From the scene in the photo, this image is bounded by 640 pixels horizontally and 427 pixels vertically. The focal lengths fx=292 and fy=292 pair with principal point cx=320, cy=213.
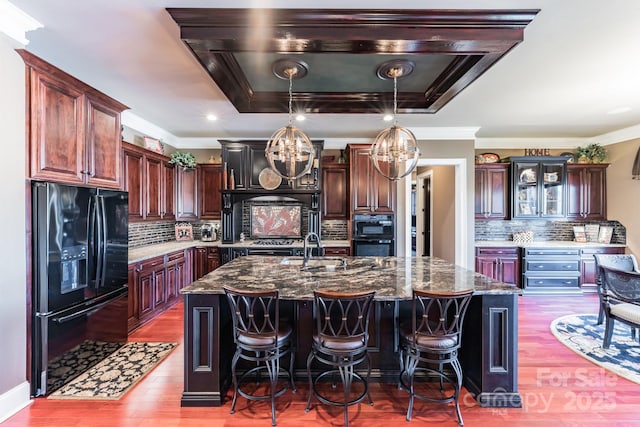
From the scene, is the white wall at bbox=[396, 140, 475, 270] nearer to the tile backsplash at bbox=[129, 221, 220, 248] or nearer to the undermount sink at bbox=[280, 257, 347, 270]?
the undermount sink at bbox=[280, 257, 347, 270]

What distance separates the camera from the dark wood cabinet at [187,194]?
5156 millimetres

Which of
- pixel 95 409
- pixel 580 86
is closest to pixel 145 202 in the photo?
pixel 95 409

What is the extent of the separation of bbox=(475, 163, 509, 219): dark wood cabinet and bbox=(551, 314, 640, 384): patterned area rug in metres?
2.01

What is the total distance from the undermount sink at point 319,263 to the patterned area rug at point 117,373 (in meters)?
1.60

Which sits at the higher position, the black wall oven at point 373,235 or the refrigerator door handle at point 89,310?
the black wall oven at point 373,235

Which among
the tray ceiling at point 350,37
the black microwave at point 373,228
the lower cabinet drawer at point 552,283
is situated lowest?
the lower cabinet drawer at point 552,283

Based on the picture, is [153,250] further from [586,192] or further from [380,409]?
[586,192]

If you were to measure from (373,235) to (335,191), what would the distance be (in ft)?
3.59

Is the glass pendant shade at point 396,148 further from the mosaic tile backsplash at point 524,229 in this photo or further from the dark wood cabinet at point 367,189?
the mosaic tile backsplash at point 524,229

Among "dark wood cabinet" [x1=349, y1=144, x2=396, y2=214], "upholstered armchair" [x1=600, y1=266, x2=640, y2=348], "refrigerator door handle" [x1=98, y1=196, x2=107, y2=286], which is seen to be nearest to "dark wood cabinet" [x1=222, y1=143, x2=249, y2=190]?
"dark wood cabinet" [x1=349, y1=144, x2=396, y2=214]

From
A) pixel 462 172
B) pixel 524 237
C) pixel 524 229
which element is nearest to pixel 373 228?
pixel 462 172

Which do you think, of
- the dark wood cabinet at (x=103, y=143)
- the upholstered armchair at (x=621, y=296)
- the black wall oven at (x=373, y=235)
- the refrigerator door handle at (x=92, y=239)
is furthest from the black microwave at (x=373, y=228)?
the refrigerator door handle at (x=92, y=239)

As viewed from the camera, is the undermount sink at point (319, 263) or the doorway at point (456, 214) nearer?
the undermount sink at point (319, 263)

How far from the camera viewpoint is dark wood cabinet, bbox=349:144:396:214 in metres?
5.03
